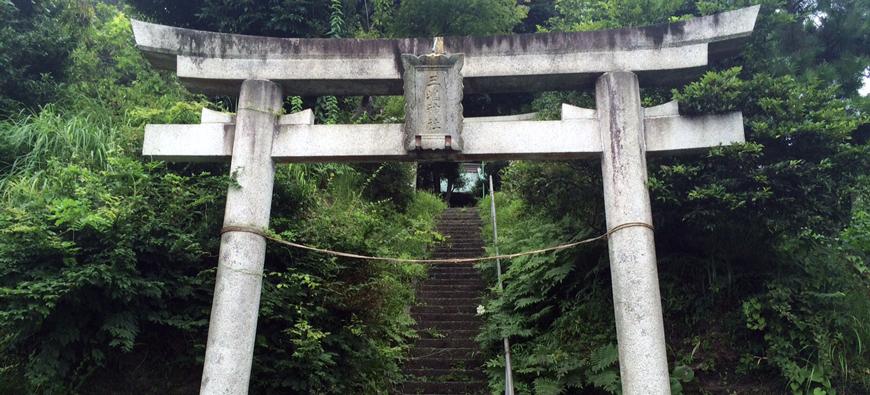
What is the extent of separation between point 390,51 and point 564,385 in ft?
13.9

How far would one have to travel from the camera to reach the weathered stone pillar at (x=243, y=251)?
5531mm

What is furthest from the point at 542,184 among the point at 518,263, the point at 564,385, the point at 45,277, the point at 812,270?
the point at 45,277

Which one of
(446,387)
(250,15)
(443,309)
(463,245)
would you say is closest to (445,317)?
(443,309)

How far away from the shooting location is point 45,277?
5582 mm

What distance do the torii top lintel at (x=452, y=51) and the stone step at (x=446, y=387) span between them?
158 inches

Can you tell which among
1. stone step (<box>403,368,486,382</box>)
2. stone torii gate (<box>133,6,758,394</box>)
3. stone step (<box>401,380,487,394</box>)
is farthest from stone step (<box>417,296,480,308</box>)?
stone torii gate (<box>133,6,758,394</box>)

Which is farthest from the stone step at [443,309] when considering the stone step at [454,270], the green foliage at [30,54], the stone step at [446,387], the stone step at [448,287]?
the green foliage at [30,54]

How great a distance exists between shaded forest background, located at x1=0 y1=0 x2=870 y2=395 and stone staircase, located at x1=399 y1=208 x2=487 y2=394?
32cm

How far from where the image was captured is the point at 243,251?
229 inches

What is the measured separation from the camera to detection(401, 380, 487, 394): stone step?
792cm

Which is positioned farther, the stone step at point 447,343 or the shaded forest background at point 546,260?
the stone step at point 447,343

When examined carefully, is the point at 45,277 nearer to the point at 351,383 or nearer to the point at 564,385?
the point at 351,383

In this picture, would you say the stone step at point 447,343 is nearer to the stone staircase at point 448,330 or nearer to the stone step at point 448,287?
the stone staircase at point 448,330

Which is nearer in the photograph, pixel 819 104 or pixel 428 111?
pixel 428 111
